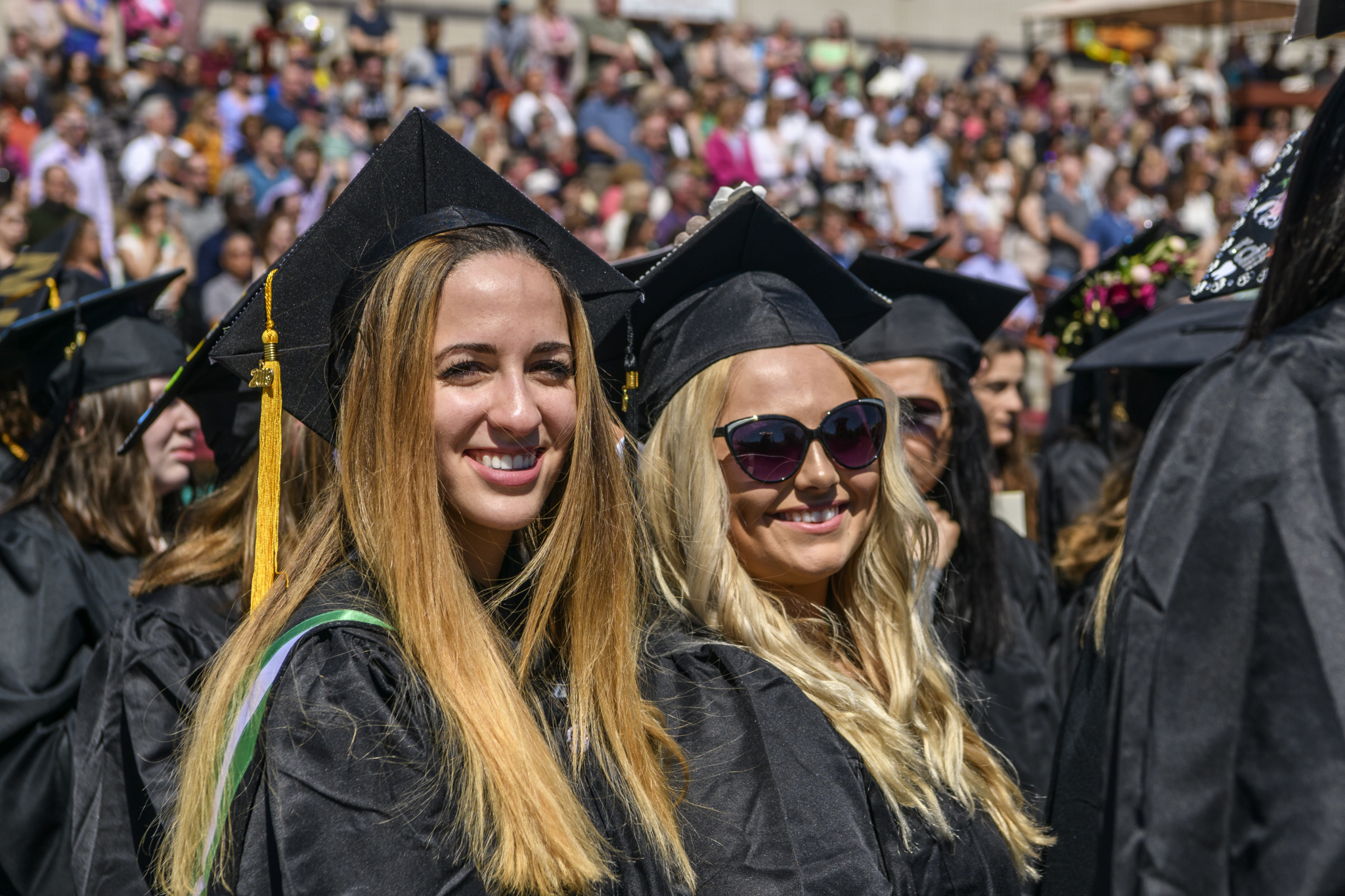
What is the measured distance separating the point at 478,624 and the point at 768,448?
77cm

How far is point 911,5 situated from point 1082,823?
2437 centimetres

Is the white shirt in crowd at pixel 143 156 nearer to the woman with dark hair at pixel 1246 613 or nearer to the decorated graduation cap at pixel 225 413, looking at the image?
the decorated graduation cap at pixel 225 413

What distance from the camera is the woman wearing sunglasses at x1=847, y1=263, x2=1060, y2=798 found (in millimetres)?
3346

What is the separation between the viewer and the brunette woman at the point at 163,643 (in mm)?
2725

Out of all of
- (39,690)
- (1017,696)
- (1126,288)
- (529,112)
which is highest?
(529,112)

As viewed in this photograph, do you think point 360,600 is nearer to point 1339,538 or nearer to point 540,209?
point 540,209

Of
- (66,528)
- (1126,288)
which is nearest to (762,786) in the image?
(66,528)

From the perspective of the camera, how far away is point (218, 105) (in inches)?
487

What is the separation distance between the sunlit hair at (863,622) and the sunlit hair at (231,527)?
2.70ft

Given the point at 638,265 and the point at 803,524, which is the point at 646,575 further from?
the point at 638,265

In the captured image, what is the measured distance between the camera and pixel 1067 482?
530 cm

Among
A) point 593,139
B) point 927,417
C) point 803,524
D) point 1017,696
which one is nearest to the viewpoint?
point 803,524

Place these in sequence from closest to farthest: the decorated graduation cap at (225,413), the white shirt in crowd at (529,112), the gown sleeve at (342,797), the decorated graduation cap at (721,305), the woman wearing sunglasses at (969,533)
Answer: the gown sleeve at (342,797) < the decorated graduation cap at (721,305) < the decorated graduation cap at (225,413) < the woman wearing sunglasses at (969,533) < the white shirt in crowd at (529,112)

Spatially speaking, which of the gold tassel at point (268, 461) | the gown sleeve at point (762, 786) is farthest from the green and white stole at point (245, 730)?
the gown sleeve at point (762, 786)
